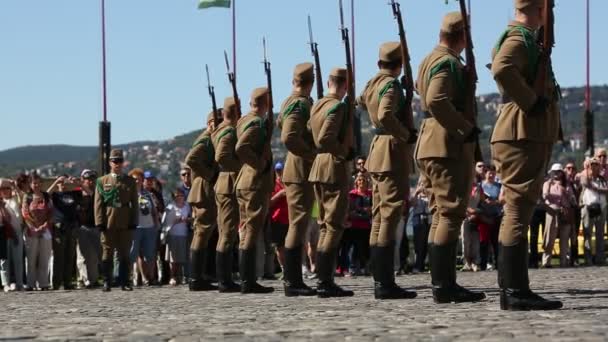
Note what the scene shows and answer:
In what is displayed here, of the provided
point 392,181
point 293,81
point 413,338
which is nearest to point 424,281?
point 293,81

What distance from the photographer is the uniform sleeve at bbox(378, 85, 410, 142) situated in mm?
13328

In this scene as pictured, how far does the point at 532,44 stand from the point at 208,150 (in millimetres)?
8397

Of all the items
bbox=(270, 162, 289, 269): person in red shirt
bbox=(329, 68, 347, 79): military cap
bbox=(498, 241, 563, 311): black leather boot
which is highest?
bbox=(329, 68, 347, 79): military cap

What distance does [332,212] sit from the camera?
14.6 m

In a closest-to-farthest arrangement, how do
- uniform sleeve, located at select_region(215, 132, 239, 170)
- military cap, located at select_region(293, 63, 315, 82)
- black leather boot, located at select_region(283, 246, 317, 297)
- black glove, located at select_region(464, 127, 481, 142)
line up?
black glove, located at select_region(464, 127, 481, 142) < black leather boot, located at select_region(283, 246, 317, 297) < military cap, located at select_region(293, 63, 315, 82) < uniform sleeve, located at select_region(215, 132, 239, 170)

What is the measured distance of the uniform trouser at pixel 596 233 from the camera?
2509 cm

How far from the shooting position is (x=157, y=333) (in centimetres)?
962

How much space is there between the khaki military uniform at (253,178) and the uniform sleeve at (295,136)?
1134 millimetres

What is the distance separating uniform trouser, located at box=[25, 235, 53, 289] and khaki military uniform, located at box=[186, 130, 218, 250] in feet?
13.2

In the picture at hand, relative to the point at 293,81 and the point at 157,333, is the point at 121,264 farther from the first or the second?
the point at 157,333

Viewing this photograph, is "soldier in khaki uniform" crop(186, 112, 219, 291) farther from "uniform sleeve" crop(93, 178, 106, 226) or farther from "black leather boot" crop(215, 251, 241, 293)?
"uniform sleeve" crop(93, 178, 106, 226)

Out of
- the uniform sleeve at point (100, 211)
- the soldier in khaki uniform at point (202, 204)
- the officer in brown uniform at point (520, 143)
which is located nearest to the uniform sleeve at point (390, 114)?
the officer in brown uniform at point (520, 143)

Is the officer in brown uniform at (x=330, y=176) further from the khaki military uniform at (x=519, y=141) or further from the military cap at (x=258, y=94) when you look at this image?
the khaki military uniform at (x=519, y=141)

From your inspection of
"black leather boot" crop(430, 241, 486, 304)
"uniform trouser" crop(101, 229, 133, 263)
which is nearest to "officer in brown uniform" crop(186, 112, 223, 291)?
"uniform trouser" crop(101, 229, 133, 263)
